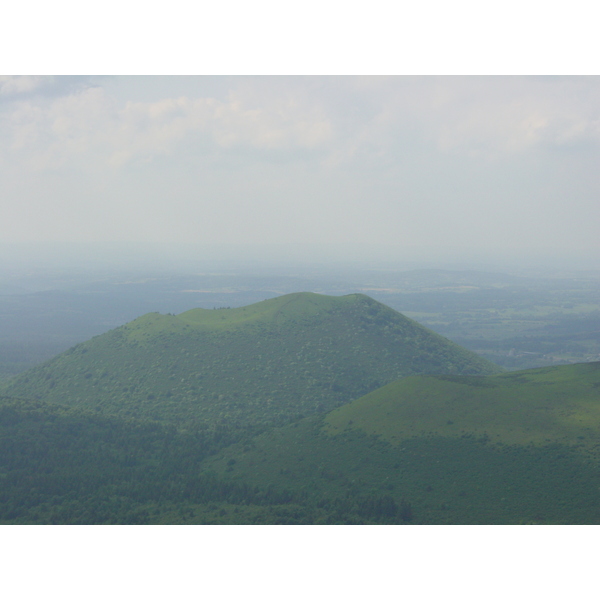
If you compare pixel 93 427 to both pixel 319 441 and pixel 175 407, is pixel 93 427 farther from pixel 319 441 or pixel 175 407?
pixel 319 441

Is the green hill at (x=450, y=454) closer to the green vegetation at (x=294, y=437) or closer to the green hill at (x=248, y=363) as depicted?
the green vegetation at (x=294, y=437)

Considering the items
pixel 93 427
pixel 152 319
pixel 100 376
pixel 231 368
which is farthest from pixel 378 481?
pixel 152 319

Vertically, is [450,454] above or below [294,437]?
above

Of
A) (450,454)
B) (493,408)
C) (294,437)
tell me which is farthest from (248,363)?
(450,454)

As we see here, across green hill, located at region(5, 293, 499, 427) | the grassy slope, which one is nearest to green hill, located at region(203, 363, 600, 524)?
the grassy slope

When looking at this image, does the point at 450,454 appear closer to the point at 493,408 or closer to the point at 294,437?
the point at 493,408
